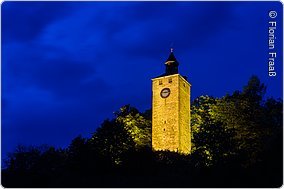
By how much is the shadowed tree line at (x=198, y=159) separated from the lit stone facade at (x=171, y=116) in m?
2.61

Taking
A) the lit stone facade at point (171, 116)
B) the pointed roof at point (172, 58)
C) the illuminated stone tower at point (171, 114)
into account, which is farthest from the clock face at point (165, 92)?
the pointed roof at point (172, 58)

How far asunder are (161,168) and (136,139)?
482 inches

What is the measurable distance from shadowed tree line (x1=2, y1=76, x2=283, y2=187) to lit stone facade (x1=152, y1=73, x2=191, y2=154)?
8.55ft

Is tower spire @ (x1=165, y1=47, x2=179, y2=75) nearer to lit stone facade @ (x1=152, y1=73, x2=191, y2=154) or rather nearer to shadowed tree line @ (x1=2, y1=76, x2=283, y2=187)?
lit stone facade @ (x1=152, y1=73, x2=191, y2=154)

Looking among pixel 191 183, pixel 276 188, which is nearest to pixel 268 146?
pixel 191 183

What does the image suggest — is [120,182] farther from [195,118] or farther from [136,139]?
[195,118]

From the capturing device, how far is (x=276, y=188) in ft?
79.4

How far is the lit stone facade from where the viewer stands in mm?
48281

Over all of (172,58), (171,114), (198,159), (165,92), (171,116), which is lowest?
(198,159)

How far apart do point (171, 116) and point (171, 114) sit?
211mm

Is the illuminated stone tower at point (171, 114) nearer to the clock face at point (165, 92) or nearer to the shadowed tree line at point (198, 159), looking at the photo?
the clock face at point (165, 92)

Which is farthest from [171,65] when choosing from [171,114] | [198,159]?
[198,159]

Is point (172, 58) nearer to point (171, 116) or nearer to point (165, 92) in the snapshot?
point (165, 92)

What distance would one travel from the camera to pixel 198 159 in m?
35.6
